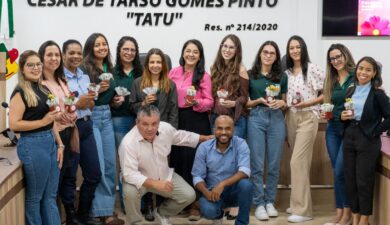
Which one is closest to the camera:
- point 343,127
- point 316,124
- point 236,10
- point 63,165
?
point 63,165

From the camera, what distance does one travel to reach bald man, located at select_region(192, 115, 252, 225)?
4836mm

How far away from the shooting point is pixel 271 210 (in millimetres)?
5594

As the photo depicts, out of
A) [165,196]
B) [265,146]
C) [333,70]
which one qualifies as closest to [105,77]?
[165,196]

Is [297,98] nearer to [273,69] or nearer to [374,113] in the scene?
[273,69]

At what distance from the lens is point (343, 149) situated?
4.84 metres

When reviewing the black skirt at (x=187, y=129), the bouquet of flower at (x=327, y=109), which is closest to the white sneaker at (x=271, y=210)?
the black skirt at (x=187, y=129)

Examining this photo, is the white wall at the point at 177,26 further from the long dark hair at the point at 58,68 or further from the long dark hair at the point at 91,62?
the long dark hair at the point at 58,68

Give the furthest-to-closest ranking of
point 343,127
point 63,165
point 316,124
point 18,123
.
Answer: point 316,124 → point 343,127 → point 63,165 → point 18,123

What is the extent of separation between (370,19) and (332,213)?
3260 mm

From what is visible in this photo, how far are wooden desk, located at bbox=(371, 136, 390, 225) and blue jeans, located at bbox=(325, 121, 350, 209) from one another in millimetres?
256

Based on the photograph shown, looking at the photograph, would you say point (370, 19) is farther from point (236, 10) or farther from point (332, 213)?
point (332, 213)

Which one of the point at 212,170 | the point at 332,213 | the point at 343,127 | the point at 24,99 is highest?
the point at 24,99

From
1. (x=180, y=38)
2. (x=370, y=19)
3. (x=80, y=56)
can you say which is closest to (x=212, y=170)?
(x=80, y=56)

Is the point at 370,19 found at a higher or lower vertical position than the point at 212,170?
higher
